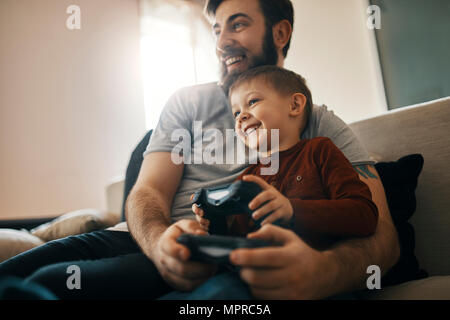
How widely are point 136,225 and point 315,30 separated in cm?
137

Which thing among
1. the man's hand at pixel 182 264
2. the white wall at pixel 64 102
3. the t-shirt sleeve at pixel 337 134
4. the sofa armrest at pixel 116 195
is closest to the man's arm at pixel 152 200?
the man's hand at pixel 182 264

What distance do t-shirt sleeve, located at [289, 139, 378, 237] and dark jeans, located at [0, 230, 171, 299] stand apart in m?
0.31

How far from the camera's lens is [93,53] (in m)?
2.34

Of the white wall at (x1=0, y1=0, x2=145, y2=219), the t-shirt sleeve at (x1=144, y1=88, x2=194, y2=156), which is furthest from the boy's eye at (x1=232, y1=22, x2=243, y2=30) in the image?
the white wall at (x1=0, y1=0, x2=145, y2=219)

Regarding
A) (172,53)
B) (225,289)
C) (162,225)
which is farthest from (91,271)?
(172,53)

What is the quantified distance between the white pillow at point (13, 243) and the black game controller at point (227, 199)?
868 millimetres

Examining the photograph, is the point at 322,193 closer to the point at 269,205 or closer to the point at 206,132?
the point at 269,205

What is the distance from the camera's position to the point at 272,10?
37.1 inches

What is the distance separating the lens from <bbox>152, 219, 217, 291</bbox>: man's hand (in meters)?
0.40

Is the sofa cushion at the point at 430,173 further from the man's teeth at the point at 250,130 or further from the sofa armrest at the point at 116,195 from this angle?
the sofa armrest at the point at 116,195

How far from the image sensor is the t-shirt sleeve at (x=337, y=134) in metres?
0.69

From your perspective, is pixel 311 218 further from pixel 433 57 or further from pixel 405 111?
pixel 433 57

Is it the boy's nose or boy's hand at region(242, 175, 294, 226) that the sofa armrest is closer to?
the boy's nose

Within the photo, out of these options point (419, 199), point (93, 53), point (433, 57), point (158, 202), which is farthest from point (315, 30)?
point (93, 53)
